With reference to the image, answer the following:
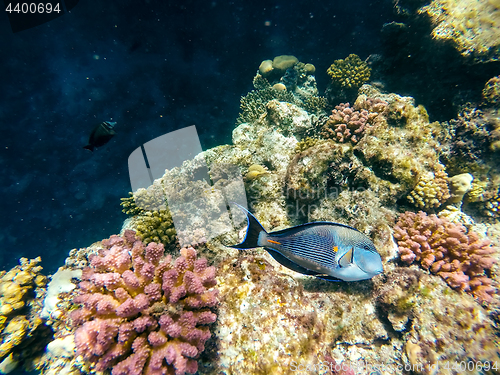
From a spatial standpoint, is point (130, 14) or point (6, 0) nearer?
point (6, 0)

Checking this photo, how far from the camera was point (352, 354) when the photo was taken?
2629 mm

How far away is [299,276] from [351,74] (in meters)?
7.85

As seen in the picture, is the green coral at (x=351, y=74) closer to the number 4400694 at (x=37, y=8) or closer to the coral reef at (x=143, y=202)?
the coral reef at (x=143, y=202)

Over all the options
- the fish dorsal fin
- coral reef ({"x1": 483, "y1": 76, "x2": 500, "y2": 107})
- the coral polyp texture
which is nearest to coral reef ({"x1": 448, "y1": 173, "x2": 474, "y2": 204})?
coral reef ({"x1": 483, "y1": 76, "x2": 500, "y2": 107})

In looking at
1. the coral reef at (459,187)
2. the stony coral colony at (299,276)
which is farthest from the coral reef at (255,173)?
the coral reef at (459,187)

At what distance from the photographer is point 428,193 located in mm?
3922

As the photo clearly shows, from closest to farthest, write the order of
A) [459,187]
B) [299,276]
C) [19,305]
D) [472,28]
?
[299,276] < [19,305] < [459,187] < [472,28]

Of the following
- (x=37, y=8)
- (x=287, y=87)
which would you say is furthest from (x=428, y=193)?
(x=37, y=8)

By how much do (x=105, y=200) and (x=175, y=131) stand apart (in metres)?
7.07

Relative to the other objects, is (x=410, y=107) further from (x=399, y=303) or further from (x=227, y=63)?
(x=227, y=63)

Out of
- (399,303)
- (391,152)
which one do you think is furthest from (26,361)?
(391,152)

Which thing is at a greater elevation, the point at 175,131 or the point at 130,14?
the point at 130,14

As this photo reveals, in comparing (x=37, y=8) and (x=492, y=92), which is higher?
(x=37, y=8)

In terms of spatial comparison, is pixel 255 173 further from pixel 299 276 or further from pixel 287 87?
pixel 287 87
